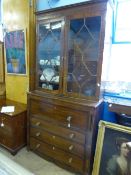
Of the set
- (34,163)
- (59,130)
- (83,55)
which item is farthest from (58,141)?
(83,55)

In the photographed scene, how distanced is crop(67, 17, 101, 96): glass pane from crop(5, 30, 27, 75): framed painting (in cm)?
90

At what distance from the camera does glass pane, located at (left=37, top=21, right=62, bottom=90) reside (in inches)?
73.7

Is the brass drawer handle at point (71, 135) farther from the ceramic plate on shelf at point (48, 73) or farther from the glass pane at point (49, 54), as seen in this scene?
the ceramic plate on shelf at point (48, 73)

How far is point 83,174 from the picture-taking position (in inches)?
71.8

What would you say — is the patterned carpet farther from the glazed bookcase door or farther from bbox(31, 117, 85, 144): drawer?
the glazed bookcase door

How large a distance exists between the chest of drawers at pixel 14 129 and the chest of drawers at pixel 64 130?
127 millimetres

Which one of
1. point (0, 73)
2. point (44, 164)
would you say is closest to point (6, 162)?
point (44, 164)

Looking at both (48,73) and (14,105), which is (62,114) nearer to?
(48,73)

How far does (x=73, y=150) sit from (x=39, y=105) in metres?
0.69

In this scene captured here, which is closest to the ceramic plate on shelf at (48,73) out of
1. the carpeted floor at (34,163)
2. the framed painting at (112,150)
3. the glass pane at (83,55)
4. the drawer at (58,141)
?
the glass pane at (83,55)

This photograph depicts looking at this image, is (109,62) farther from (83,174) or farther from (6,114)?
(6,114)

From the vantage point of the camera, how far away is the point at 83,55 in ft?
5.76

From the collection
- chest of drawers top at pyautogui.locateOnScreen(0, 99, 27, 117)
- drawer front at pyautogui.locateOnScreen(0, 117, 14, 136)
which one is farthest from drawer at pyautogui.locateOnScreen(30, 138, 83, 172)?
chest of drawers top at pyautogui.locateOnScreen(0, 99, 27, 117)

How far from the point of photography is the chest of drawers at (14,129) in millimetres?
2109
